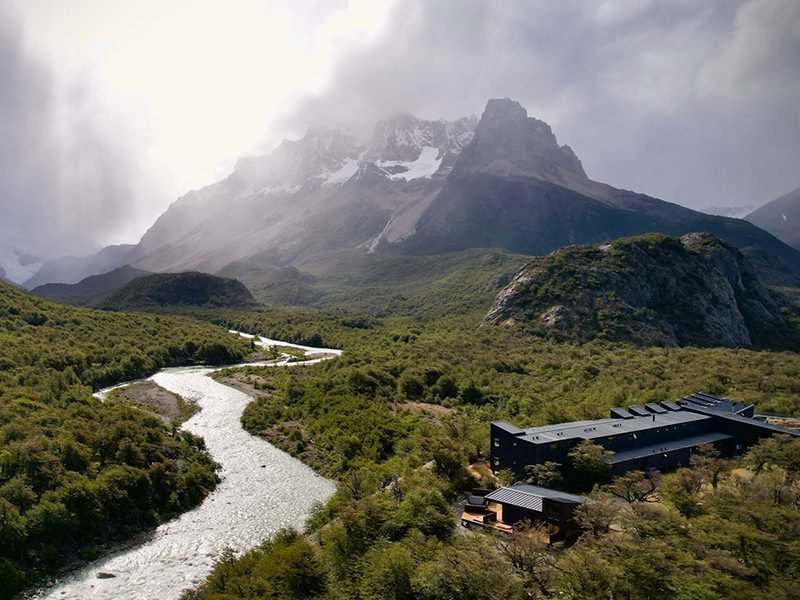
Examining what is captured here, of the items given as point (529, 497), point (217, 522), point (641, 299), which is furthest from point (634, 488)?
point (641, 299)

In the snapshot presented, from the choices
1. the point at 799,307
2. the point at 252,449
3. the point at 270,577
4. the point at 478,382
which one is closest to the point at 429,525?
the point at 270,577

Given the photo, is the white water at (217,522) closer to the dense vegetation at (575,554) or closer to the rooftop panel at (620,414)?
the dense vegetation at (575,554)

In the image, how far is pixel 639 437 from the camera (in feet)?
145

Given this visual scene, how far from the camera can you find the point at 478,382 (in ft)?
262

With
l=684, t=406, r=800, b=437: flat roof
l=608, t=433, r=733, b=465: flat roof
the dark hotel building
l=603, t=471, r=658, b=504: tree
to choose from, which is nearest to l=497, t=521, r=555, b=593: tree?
l=603, t=471, r=658, b=504: tree

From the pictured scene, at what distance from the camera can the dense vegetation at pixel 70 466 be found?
34.6 m

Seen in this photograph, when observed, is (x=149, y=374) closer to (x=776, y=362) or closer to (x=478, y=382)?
(x=478, y=382)

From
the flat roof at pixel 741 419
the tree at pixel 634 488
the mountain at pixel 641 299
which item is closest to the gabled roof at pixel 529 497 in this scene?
the tree at pixel 634 488

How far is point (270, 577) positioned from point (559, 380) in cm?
5979

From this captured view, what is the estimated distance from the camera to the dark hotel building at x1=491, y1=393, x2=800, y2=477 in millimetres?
40812

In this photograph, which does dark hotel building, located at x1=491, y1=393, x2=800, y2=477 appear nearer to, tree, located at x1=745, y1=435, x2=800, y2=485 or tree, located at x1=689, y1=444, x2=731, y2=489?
tree, located at x1=689, y1=444, x2=731, y2=489

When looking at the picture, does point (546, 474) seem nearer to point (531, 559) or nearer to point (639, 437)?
point (639, 437)

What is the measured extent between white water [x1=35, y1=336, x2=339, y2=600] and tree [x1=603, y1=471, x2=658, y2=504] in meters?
24.3

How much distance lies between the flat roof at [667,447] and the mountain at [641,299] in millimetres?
58918
